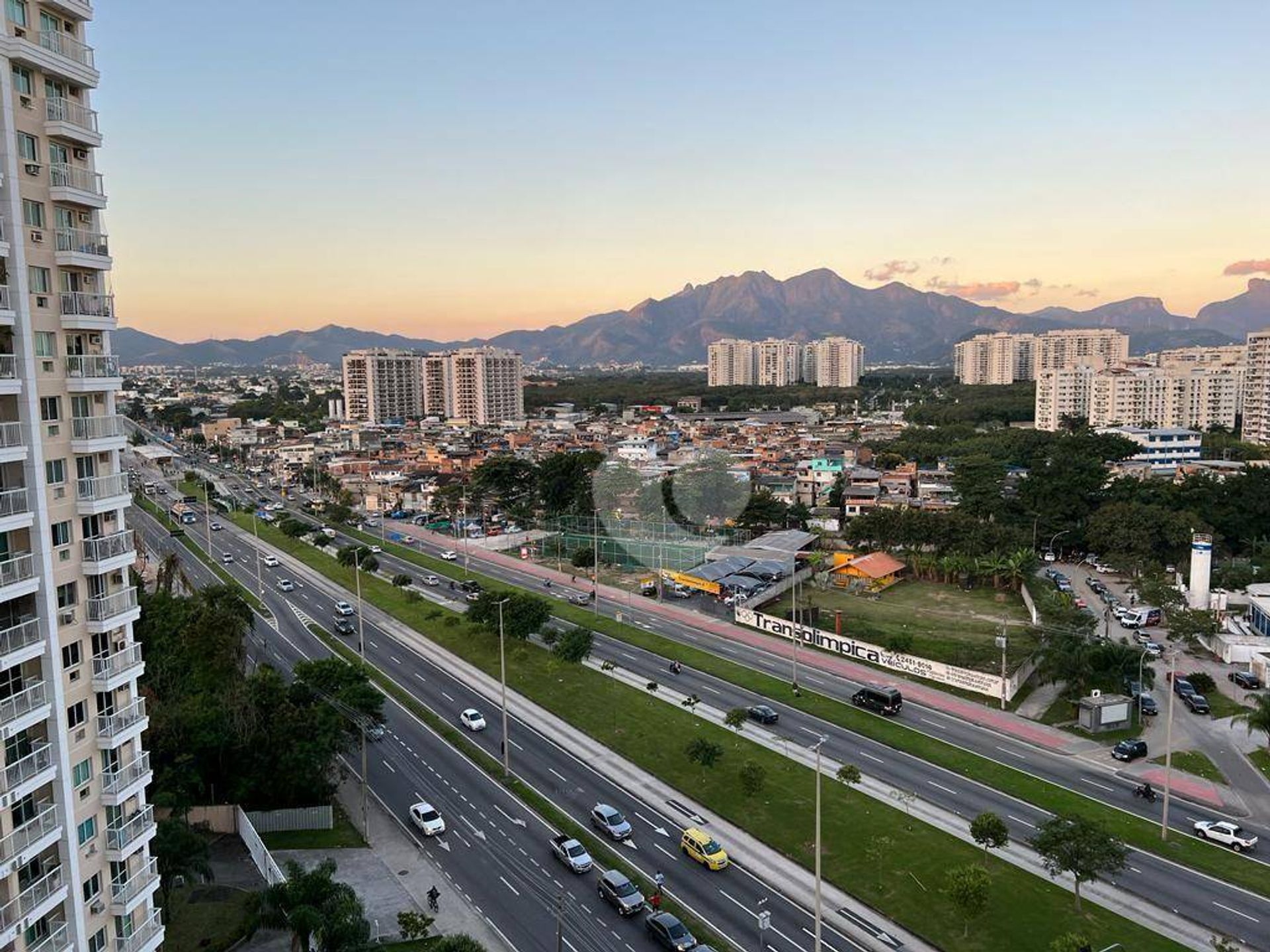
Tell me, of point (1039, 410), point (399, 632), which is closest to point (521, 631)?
point (399, 632)

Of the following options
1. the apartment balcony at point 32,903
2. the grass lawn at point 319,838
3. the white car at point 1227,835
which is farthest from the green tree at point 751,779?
the apartment balcony at point 32,903

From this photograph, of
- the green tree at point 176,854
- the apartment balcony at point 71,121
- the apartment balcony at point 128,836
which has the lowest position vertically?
the green tree at point 176,854

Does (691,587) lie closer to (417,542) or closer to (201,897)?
(417,542)

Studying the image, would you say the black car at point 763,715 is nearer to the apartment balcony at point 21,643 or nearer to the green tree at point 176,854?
the green tree at point 176,854

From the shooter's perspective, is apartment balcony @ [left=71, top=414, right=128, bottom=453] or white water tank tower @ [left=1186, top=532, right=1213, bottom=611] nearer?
apartment balcony @ [left=71, top=414, right=128, bottom=453]

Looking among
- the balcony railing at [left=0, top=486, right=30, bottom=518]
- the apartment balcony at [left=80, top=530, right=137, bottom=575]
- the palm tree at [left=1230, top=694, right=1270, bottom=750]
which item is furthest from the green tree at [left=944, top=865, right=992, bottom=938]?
the balcony railing at [left=0, top=486, right=30, bottom=518]

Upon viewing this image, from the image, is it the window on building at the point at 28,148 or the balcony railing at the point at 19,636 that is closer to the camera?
the balcony railing at the point at 19,636

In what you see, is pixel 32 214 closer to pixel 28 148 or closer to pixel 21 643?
pixel 28 148

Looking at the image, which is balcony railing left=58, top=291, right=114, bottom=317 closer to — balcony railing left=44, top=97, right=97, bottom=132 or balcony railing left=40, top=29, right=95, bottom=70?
balcony railing left=44, top=97, right=97, bottom=132
